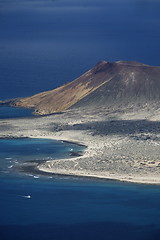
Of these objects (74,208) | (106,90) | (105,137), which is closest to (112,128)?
(105,137)

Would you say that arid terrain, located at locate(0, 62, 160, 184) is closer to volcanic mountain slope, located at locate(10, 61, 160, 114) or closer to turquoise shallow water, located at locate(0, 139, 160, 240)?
volcanic mountain slope, located at locate(10, 61, 160, 114)

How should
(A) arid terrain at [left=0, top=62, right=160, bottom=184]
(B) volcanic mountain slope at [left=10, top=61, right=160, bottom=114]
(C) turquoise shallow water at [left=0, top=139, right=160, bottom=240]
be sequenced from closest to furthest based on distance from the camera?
(C) turquoise shallow water at [left=0, top=139, right=160, bottom=240], (A) arid terrain at [left=0, top=62, right=160, bottom=184], (B) volcanic mountain slope at [left=10, top=61, right=160, bottom=114]

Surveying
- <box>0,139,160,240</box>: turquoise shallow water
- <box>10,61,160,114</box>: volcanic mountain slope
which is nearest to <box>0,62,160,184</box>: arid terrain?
<box>10,61,160,114</box>: volcanic mountain slope

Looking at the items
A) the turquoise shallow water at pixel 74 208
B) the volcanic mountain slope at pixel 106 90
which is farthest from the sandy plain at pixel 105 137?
the volcanic mountain slope at pixel 106 90

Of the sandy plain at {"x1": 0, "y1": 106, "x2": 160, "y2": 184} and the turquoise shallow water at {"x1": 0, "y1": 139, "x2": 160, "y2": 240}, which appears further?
the sandy plain at {"x1": 0, "y1": 106, "x2": 160, "y2": 184}

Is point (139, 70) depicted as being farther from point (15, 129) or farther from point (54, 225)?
point (54, 225)

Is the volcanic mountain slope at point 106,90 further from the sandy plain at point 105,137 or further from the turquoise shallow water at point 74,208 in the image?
the turquoise shallow water at point 74,208
